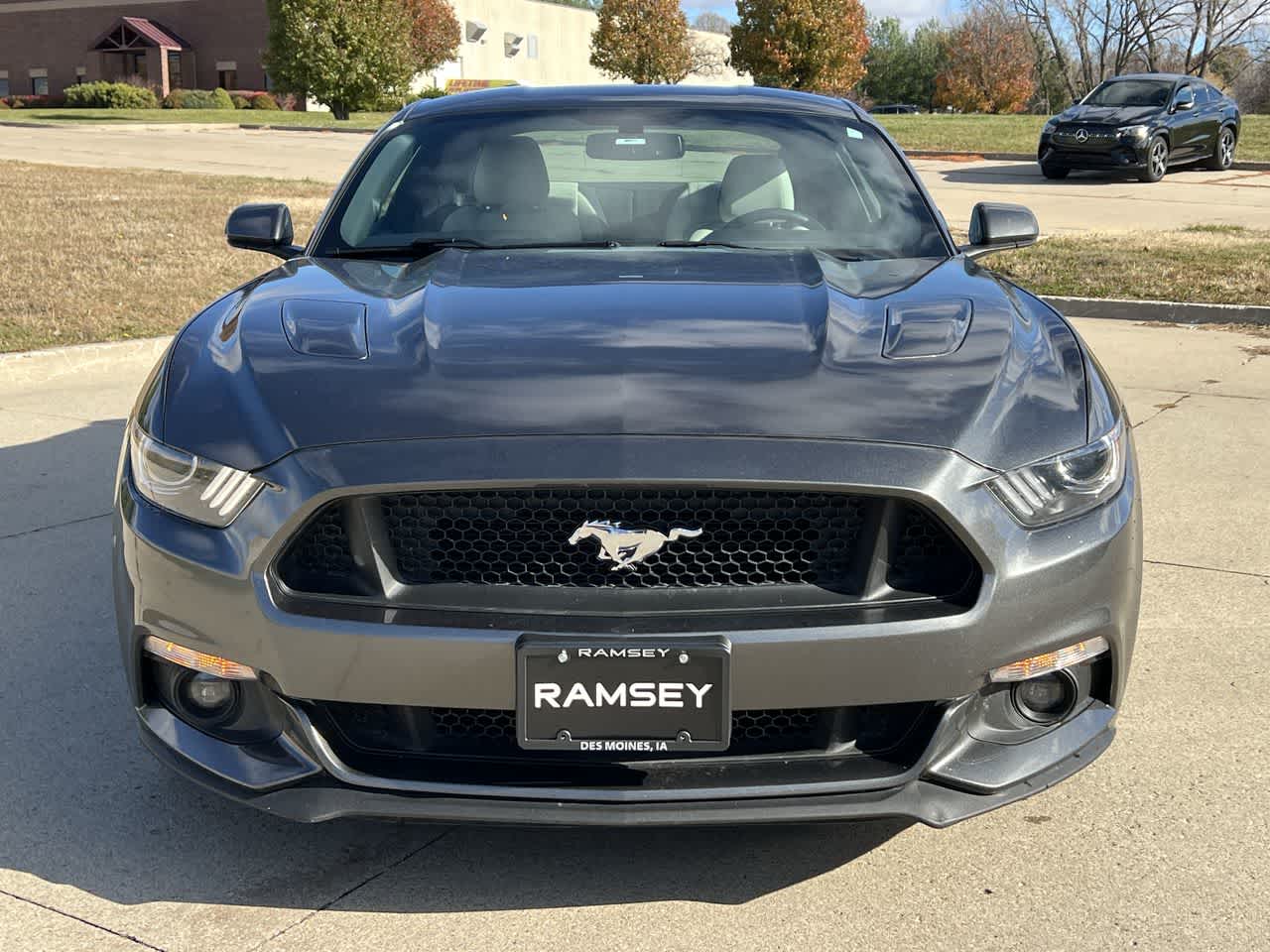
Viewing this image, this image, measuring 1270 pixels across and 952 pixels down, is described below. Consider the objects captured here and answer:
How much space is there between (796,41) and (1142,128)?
2196 cm

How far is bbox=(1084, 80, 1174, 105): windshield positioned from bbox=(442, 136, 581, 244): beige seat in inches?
754

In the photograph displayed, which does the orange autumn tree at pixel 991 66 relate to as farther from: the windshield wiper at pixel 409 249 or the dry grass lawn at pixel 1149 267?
the windshield wiper at pixel 409 249

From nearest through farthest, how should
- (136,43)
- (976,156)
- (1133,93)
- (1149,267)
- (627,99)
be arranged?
(627,99) < (1149,267) < (1133,93) < (976,156) < (136,43)

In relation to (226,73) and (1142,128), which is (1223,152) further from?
(226,73)

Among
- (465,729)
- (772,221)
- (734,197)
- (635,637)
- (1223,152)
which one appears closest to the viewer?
(635,637)

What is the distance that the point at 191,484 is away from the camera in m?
2.65

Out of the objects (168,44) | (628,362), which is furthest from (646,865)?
(168,44)

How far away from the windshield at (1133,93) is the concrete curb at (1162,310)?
1230 centimetres

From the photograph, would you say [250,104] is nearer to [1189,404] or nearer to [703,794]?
[1189,404]

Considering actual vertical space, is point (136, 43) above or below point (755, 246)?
below

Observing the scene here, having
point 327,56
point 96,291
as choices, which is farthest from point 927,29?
point 96,291

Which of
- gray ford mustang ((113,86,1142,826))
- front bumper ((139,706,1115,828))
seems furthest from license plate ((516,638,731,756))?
front bumper ((139,706,1115,828))

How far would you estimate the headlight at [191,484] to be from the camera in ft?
8.46

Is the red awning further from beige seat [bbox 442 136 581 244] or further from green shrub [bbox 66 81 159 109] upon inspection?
beige seat [bbox 442 136 581 244]
